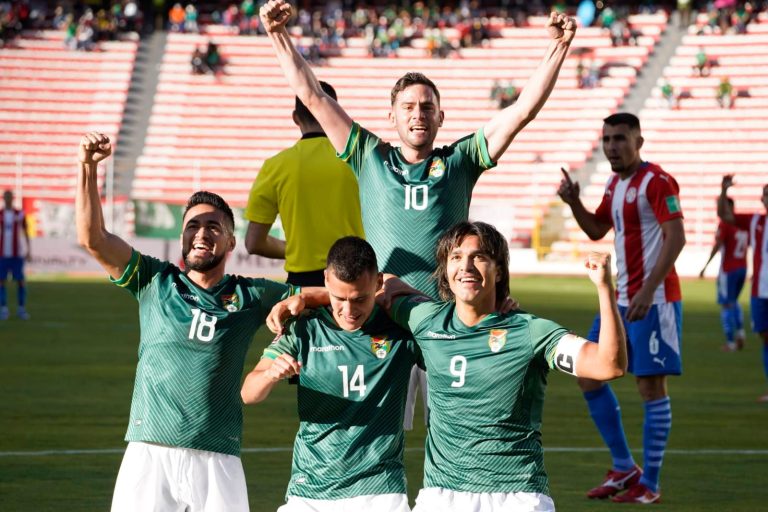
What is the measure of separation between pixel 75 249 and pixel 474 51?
19.1 metres

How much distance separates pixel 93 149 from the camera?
214 inches

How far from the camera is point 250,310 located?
18.7 ft

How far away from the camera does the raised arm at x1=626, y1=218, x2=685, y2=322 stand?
27.3ft

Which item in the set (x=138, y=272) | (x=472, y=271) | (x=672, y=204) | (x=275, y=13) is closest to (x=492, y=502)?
(x=472, y=271)

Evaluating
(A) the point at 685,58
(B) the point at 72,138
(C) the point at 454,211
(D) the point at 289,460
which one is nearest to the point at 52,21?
(B) the point at 72,138

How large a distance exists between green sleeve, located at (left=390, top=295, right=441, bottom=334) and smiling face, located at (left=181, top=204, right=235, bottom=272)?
786mm

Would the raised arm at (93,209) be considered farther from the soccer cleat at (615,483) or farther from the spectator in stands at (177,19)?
the spectator in stands at (177,19)

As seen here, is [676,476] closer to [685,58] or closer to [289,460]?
[289,460]

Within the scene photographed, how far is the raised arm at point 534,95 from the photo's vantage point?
20.1 feet

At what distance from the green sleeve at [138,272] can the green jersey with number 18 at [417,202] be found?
1.01 metres

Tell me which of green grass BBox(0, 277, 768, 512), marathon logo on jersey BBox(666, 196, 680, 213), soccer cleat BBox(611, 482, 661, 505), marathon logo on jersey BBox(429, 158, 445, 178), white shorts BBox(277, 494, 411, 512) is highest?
marathon logo on jersey BBox(429, 158, 445, 178)

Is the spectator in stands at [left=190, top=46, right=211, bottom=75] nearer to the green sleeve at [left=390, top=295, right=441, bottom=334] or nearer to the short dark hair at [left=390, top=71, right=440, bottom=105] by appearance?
the short dark hair at [left=390, top=71, right=440, bottom=105]

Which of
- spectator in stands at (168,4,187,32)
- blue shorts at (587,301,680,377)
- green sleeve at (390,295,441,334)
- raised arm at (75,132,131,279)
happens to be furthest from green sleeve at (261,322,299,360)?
spectator in stands at (168,4,187,32)

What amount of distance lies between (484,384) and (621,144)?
3814 millimetres
